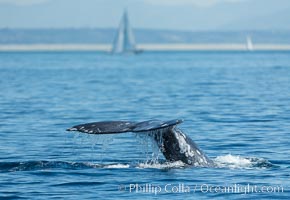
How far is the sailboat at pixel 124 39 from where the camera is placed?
113 m

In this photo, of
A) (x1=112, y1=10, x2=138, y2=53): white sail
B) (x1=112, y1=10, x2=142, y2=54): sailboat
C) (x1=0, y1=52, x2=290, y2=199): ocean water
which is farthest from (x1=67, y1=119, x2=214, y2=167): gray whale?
(x1=112, y1=10, x2=142, y2=54): sailboat

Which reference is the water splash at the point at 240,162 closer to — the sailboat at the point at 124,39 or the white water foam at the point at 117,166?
the white water foam at the point at 117,166

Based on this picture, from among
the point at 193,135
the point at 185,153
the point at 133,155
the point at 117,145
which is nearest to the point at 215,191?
the point at 185,153

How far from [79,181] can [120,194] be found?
0.96 meters

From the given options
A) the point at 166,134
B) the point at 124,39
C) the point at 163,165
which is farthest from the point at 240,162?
the point at 124,39

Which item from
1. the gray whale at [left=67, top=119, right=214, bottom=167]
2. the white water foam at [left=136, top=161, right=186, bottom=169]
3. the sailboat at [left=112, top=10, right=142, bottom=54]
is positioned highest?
the sailboat at [left=112, top=10, right=142, bottom=54]

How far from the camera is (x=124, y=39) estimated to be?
377 ft

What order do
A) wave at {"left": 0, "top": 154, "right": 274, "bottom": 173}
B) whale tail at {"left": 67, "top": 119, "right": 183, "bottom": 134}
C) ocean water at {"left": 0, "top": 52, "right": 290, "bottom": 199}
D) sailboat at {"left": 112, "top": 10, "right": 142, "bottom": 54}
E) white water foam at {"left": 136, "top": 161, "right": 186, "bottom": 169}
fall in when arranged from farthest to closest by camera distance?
sailboat at {"left": 112, "top": 10, "right": 142, "bottom": 54}, wave at {"left": 0, "top": 154, "right": 274, "bottom": 173}, white water foam at {"left": 136, "top": 161, "right": 186, "bottom": 169}, ocean water at {"left": 0, "top": 52, "right": 290, "bottom": 199}, whale tail at {"left": 67, "top": 119, "right": 183, "bottom": 134}

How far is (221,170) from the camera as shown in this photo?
1186 centimetres

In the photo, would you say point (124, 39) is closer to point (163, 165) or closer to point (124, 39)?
point (124, 39)

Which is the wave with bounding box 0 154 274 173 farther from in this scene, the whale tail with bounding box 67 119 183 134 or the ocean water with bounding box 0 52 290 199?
the whale tail with bounding box 67 119 183 134

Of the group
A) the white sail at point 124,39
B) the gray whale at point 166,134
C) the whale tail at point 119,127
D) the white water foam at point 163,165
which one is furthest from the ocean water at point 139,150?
the white sail at point 124,39

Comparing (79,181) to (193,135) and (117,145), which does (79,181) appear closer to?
(117,145)

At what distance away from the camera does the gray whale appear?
34.4 ft
